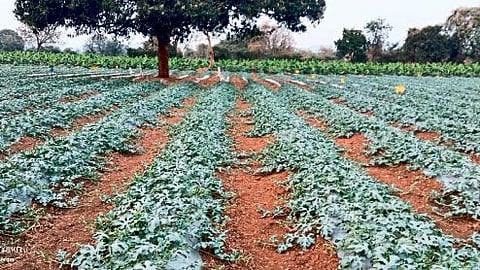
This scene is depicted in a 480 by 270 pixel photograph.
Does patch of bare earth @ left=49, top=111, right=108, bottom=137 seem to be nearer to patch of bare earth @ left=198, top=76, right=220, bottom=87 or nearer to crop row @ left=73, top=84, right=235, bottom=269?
crop row @ left=73, top=84, right=235, bottom=269

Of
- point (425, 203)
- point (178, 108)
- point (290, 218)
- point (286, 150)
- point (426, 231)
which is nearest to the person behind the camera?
point (426, 231)

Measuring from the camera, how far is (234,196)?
20.3ft

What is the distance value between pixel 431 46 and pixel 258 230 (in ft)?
→ 159

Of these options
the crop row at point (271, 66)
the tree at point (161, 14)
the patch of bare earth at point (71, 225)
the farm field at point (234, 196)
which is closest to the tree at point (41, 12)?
the tree at point (161, 14)

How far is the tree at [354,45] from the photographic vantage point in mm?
50094

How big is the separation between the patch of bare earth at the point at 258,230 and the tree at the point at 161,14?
39.1 ft

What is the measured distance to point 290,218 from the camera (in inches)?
211

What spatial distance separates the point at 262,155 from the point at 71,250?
14.6ft

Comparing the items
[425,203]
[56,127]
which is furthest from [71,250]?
[56,127]

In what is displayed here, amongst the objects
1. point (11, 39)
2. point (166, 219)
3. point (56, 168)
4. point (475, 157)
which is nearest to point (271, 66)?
point (475, 157)

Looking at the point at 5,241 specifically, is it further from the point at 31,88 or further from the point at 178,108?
the point at 31,88

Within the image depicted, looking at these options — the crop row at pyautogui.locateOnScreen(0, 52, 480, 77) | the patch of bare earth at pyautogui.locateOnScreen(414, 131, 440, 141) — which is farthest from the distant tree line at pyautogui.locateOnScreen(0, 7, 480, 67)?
the patch of bare earth at pyautogui.locateOnScreen(414, 131, 440, 141)

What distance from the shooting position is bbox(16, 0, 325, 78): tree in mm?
18406

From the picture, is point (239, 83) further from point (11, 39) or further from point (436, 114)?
point (11, 39)
